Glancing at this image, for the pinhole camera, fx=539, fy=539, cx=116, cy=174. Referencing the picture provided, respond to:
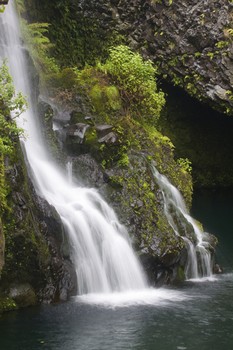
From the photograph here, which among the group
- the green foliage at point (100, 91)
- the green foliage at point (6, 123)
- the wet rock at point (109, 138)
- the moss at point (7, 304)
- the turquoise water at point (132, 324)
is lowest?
the turquoise water at point (132, 324)

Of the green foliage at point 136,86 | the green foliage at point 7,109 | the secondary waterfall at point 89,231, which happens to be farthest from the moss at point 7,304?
the green foliage at point 136,86

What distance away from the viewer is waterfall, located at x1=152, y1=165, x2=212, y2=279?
481 inches

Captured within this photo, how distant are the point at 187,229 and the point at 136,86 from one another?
15.3 feet

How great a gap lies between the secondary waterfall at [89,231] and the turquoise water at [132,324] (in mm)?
613

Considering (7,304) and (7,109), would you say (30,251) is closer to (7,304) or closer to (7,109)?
(7,304)

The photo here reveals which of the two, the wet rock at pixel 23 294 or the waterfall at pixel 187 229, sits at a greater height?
the waterfall at pixel 187 229

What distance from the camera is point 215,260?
13477 mm

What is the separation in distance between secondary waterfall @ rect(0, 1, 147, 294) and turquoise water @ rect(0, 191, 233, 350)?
2.01 feet

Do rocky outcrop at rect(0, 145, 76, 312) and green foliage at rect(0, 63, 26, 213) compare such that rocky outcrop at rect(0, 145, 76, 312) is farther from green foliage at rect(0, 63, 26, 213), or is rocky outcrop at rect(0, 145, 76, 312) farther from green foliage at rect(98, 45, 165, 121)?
green foliage at rect(98, 45, 165, 121)

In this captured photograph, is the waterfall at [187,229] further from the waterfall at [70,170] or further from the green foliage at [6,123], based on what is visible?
the green foliage at [6,123]

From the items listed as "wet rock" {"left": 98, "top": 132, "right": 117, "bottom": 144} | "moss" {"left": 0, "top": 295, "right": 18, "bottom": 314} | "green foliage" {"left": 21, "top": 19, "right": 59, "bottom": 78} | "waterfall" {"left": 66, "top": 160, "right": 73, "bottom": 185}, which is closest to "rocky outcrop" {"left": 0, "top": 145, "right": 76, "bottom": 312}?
"moss" {"left": 0, "top": 295, "right": 18, "bottom": 314}

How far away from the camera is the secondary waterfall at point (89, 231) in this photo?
35.0ft

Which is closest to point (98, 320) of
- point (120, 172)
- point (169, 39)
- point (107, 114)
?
point (120, 172)

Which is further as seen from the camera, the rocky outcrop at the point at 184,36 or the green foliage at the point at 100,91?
the rocky outcrop at the point at 184,36
